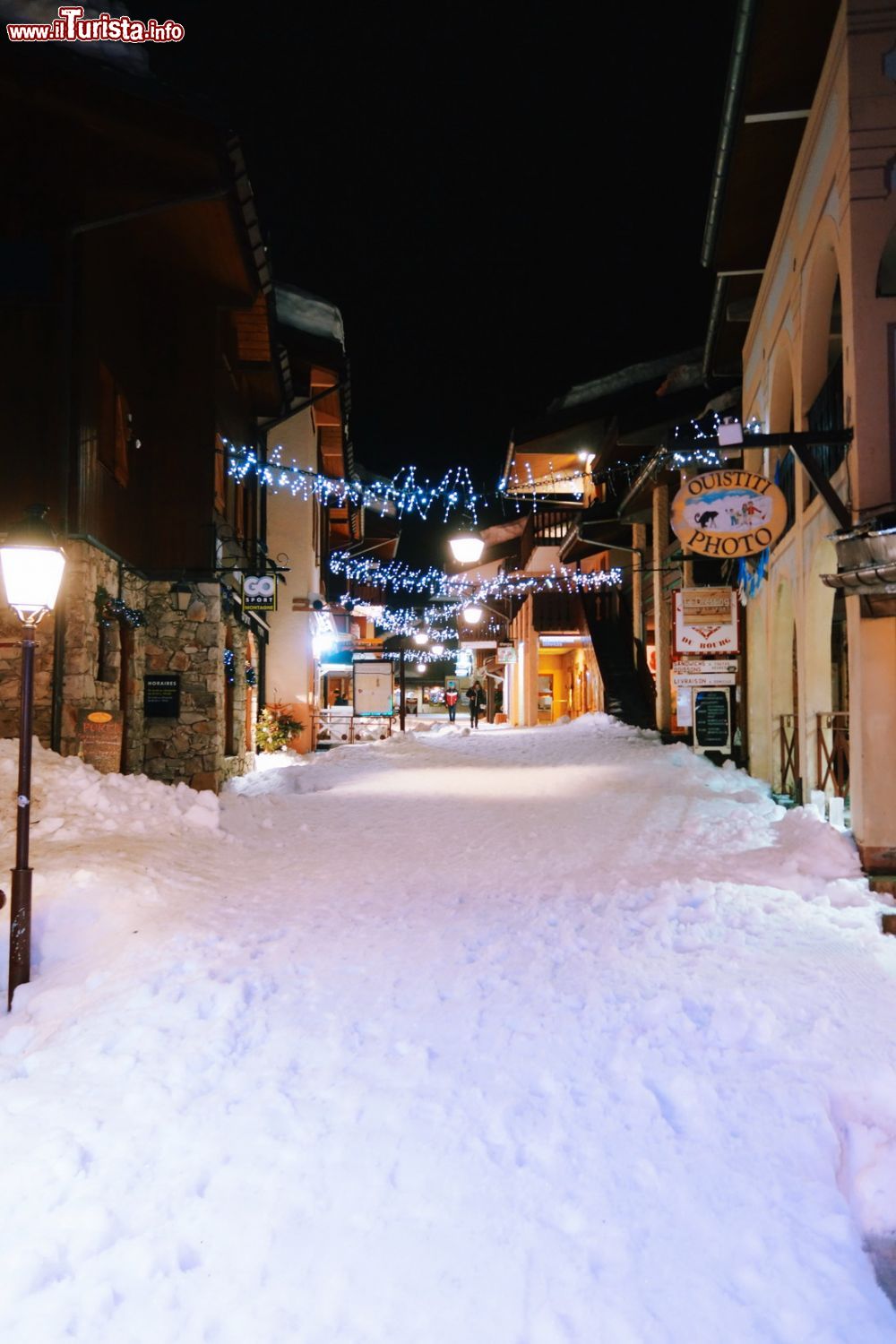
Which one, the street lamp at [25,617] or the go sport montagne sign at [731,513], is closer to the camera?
the street lamp at [25,617]

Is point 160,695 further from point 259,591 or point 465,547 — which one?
point 465,547

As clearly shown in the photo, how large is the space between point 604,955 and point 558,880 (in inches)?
95.1

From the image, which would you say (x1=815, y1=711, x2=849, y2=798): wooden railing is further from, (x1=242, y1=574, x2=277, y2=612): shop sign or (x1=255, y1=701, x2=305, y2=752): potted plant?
(x1=255, y1=701, x2=305, y2=752): potted plant

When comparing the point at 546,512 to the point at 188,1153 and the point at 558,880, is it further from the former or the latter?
the point at 188,1153

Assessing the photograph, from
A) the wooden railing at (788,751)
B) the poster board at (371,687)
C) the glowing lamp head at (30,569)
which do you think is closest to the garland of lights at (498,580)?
the poster board at (371,687)

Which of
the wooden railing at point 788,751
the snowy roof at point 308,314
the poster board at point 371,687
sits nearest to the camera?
the wooden railing at point 788,751

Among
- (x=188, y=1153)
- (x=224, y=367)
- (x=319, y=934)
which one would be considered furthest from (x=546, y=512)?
(x=188, y=1153)

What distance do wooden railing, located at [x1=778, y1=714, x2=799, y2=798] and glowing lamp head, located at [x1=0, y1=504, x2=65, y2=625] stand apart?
1004 centimetres

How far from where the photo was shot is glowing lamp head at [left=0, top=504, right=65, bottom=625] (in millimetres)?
6070

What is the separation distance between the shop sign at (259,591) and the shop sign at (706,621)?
8141 millimetres

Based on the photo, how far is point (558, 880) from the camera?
349 inches

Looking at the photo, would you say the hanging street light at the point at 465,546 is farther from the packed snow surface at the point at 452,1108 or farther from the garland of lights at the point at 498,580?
Result: the packed snow surface at the point at 452,1108

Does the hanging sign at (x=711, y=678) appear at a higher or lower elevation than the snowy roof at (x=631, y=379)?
lower

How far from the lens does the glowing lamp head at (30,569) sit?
6.07 m
